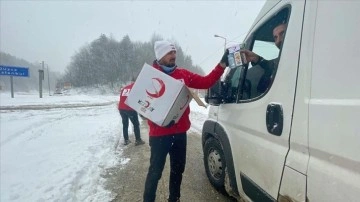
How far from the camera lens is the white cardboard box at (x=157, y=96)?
9.47 feet

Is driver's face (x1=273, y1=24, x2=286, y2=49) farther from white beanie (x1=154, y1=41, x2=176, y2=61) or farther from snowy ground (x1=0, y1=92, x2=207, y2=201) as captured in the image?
snowy ground (x1=0, y1=92, x2=207, y2=201)

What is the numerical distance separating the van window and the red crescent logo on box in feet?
2.34

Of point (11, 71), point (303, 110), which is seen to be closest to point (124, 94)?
point (303, 110)

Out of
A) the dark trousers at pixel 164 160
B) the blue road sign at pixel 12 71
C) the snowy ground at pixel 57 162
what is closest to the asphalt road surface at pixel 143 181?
the snowy ground at pixel 57 162

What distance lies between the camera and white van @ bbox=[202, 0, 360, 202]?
1.48 meters

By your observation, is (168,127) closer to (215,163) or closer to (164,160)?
(164,160)

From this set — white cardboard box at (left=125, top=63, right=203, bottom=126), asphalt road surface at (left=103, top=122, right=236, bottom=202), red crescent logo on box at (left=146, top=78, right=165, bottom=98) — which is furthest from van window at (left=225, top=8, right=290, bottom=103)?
asphalt road surface at (left=103, top=122, right=236, bottom=202)

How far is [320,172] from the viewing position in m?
1.64

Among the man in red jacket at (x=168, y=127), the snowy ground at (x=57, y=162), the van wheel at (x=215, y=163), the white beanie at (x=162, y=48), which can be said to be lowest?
the snowy ground at (x=57, y=162)

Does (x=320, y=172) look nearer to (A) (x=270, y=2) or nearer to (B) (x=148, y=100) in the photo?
(A) (x=270, y=2)

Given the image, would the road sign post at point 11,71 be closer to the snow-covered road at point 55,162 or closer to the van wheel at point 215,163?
the snow-covered road at point 55,162

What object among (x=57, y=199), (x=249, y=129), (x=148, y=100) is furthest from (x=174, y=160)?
(x=57, y=199)

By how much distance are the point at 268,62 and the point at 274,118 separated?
0.71m

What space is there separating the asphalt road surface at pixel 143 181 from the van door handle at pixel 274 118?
1.91m
